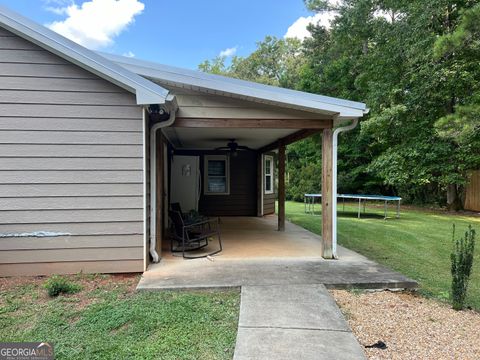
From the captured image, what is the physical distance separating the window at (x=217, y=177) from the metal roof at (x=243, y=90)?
613 centimetres

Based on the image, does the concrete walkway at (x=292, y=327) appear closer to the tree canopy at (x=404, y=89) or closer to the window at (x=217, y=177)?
the tree canopy at (x=404, y=89)

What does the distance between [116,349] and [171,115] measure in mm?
2976

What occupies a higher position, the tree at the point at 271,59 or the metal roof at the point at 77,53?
the tree at the point at 271,59

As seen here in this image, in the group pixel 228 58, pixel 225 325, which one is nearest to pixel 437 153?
pixel 225 325

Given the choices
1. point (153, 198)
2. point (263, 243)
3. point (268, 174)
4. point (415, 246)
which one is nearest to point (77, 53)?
point (153, 198)

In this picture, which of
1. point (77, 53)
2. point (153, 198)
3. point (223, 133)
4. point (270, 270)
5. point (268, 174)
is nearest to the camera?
point (77, 53)

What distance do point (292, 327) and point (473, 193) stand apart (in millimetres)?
13581

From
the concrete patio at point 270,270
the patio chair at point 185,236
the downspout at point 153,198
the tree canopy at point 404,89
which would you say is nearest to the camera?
the concrete patio at point 270,270

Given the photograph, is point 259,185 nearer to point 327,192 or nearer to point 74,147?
point 327,192

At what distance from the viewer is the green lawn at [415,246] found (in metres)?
4.38

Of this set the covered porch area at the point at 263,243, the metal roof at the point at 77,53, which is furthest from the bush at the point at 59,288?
the metal roof at the point at 77,53

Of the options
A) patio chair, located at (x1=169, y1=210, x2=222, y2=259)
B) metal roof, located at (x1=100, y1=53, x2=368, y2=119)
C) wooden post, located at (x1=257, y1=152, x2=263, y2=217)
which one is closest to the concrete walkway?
patio chair, located at (x1=169, y1=210, x2=222, y2=259)

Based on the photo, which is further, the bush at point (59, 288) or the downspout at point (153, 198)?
the downspout at point (153, 198)

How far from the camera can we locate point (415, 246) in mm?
6684
